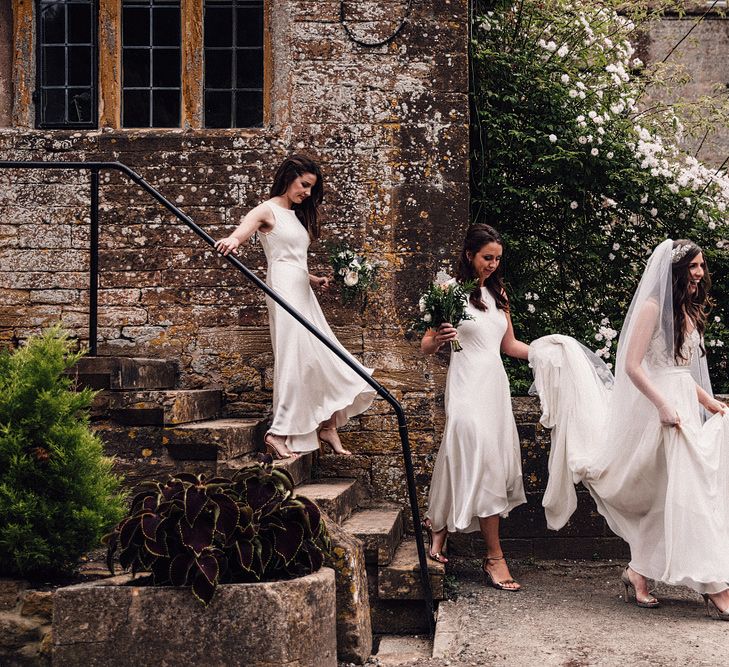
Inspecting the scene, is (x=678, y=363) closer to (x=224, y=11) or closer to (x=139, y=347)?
(x=139, y=347)

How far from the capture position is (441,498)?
5945 millimetres

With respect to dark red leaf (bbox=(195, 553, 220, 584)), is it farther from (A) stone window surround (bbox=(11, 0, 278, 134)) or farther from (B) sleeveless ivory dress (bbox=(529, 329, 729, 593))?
(A) stone window surround (bbox=(11, 0, 278, 134))

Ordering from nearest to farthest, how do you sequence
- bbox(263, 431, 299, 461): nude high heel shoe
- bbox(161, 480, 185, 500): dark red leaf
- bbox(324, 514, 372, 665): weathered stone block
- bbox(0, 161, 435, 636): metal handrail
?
Result: 1. bbox(161, 480, 185, 500): dark red leaf
2. bbox(324, 514, 372, 665): weathered stone block
3. bbox(0, 161, 435, 636): metal handrail
4. bbox(263, 431, 299, 461): nude high heel shoe

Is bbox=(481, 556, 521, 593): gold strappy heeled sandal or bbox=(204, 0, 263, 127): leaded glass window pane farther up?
bbox=(204, 0, 263, 127): leaded glass window pane

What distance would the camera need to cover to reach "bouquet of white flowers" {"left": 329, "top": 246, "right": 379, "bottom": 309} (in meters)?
6.48

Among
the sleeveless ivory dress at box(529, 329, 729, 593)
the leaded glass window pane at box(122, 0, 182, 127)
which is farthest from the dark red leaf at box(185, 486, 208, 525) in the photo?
the leaded glass window pane at box(122, 0, 182, 127)

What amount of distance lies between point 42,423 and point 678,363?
11.1 ft

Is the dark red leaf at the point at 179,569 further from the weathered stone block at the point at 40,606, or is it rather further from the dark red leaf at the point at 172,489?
the weathered stone block at the point at 40,606

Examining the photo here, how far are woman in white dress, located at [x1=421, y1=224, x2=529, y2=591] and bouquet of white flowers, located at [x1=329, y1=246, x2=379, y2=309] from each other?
0.74 metres

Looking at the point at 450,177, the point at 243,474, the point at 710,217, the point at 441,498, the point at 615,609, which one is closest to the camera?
the point at 243,474

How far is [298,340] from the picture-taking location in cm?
609

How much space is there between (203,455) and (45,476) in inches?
53.5

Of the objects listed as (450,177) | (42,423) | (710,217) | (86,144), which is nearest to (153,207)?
(86,144)

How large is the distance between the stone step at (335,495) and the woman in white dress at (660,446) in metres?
1.23
